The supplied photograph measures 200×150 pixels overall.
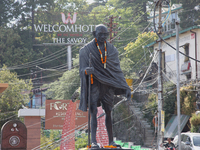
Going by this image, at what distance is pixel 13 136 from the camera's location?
14.6 metres

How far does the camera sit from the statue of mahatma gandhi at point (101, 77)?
8148 millimetres

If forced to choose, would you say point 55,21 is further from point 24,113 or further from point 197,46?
point 24,113

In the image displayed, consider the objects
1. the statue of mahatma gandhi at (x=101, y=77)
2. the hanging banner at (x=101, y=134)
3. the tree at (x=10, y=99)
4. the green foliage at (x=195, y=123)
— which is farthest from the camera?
the tree at (x=10, y=99)

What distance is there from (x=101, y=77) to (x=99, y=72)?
138 millimetres

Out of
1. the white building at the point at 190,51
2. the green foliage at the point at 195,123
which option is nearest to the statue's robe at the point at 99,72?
the green foliage at the point at 195,123

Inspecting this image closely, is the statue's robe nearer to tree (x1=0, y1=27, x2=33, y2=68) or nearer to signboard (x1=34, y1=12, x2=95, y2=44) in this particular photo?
tree (x1=0, y1=27, x2=33, y2=68)

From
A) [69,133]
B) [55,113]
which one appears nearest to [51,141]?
[69,133]

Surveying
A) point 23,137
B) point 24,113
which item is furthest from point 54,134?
point 23,137

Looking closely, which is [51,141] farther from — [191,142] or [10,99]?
[191,142]

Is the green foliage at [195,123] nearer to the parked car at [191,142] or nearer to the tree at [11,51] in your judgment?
the parked car at [191,142]

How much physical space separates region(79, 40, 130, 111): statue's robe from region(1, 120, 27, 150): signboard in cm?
708

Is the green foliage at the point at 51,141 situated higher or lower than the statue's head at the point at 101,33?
lower

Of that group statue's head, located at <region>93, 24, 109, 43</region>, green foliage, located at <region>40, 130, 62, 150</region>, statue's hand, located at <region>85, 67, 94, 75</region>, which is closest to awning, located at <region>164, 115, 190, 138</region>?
green foliage, located at <region>40, 130, 62, 150</region>

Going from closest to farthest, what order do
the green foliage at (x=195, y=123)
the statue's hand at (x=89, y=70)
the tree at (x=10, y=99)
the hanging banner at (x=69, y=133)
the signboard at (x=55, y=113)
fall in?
the statue's hand at (x=89, y=70) < the hanging banner at (x=69, y=133) < the green foliage at (x=195, y=123) < the signboard at (x=55, y=113) < the tree at (x=10, y=99)
